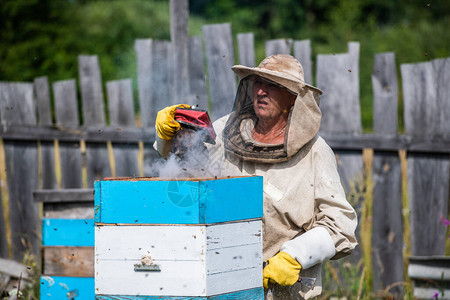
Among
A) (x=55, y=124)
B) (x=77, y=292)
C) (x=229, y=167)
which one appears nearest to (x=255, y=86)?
(x=229, y=167)

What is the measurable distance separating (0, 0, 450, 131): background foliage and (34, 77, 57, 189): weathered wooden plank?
513 centimetres

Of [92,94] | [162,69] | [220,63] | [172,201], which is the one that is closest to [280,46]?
[220,63]

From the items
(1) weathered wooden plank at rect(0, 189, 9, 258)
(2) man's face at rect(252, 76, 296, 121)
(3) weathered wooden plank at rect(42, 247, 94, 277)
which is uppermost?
(2) man's face at rect(252, 76, 296, 121)

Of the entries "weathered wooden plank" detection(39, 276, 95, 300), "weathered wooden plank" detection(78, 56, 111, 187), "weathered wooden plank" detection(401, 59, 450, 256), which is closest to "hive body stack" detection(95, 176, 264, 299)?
"weathered wooden plank" detection(39, 276, 95, 300)

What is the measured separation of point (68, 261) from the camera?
3783 millimetres

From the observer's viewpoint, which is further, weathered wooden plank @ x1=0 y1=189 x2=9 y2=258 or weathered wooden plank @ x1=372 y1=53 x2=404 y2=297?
weathered wooden plank @ x1=0 y1=189 x2=9 y2=258

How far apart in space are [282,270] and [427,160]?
2.45m

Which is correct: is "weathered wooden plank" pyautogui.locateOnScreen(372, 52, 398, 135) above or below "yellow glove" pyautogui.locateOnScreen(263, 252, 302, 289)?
above

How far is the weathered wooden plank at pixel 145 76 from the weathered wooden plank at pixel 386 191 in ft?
6.40

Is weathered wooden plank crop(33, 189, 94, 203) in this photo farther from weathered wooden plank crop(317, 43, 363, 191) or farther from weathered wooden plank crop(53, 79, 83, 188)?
weathered wooden plank crop(317, 43, 363, 191)

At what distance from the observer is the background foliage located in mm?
12086

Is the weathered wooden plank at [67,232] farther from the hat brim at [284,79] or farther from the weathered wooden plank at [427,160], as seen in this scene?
the weathered wooden plank at [427,160]

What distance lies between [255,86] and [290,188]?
0.64 meters

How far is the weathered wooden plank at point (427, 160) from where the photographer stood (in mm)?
4801
